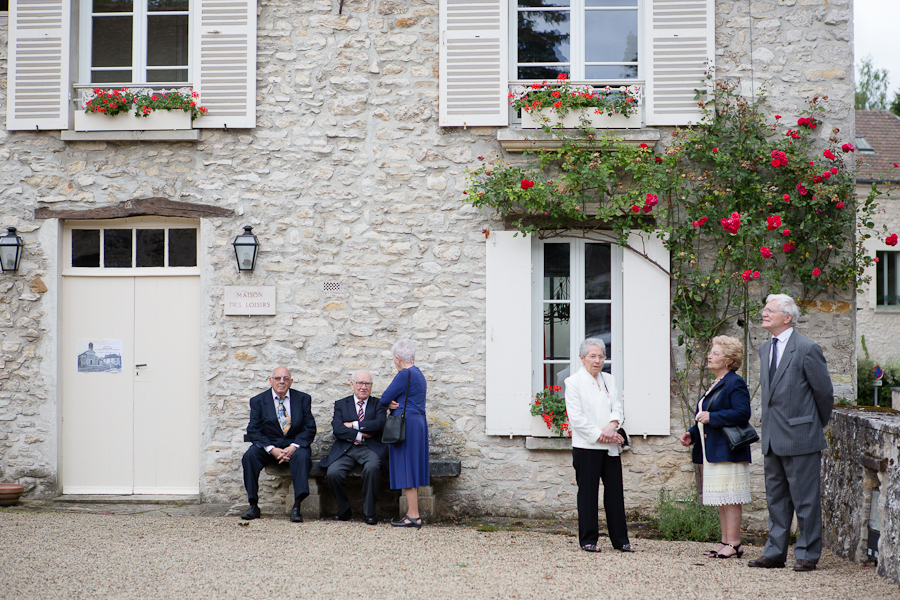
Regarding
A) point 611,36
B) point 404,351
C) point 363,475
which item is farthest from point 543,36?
point 363,475

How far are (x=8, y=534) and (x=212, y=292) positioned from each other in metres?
2.30

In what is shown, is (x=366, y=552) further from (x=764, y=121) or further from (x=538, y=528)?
(x=764, y=121)

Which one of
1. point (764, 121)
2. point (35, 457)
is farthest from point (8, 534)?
point (764, 121)

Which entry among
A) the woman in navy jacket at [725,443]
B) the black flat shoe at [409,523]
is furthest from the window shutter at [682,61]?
the black flat shoe at [409,523]

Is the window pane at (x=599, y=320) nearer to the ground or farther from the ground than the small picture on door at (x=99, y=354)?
farther from the ground

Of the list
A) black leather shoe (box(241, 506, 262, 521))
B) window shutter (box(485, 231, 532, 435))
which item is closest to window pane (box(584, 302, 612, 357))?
window shutter (box(485, 231, 532, 435))

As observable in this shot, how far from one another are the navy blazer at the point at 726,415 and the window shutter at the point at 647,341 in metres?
1.40

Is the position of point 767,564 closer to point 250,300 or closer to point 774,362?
point 774,362

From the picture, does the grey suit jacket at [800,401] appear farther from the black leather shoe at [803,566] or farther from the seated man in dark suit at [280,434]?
the seated man in dark suit at [280,434]

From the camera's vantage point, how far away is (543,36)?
253 inches

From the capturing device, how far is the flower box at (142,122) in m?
6.31

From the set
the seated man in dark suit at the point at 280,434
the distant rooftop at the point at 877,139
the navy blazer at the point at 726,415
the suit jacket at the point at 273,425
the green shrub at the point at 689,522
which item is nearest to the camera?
the navy blazer at the point at 726,415

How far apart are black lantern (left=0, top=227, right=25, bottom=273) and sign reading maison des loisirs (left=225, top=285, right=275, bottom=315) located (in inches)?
70.6

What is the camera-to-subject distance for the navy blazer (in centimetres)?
464
